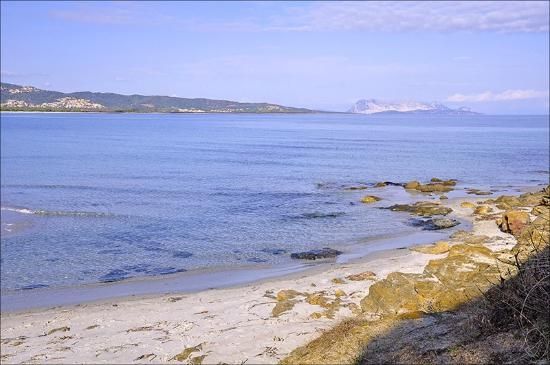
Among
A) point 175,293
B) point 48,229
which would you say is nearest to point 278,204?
point 48,229

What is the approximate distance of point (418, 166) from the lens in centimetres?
4900

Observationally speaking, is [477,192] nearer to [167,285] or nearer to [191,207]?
[191,207]

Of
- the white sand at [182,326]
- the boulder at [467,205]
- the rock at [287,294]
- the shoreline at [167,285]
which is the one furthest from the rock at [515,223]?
the rock at [287,294]

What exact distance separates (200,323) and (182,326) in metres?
0.40

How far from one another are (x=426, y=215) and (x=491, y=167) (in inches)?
1032

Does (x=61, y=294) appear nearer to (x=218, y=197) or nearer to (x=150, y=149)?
(x=218, y=197)

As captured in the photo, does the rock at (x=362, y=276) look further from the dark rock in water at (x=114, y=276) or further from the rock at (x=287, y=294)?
the dark rock in water at (x=114, y=276)

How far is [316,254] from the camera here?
18.4 metres

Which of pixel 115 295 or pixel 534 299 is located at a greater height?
pixel 534 299

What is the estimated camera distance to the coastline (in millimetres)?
10131

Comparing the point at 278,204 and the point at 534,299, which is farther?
the point at 278,204

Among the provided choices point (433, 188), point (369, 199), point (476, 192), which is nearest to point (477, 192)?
point (476, 192)

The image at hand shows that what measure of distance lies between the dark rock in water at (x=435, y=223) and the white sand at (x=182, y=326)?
24.0 ft

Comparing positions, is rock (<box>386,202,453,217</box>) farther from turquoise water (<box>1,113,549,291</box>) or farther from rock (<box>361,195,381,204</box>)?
rock (<box>361,195,381,204</box>)
